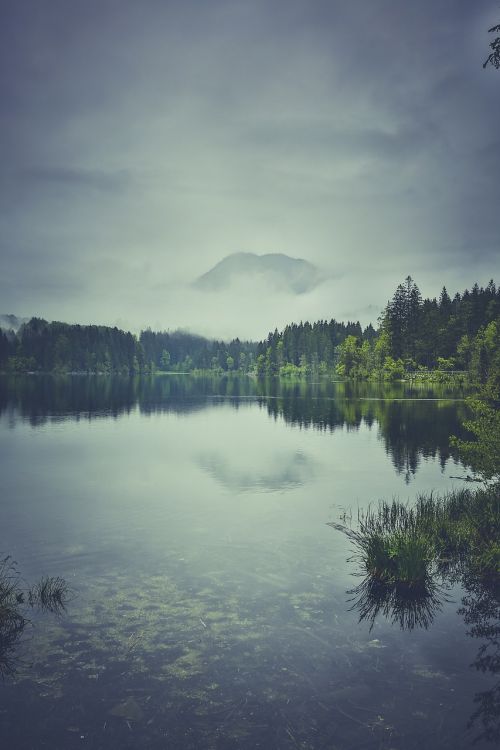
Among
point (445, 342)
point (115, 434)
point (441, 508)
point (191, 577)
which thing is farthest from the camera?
point (445, 342)

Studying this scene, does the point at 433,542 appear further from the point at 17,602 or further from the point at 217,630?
the point at 17,602

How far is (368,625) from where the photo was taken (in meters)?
13.6

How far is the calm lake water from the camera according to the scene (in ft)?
31.9

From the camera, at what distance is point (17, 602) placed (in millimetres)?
14156

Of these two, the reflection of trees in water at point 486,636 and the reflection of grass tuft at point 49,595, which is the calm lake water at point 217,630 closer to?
the reflection of trees in water at point 486,636

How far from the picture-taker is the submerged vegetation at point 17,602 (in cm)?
1200

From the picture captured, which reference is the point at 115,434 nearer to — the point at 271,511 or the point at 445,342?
the point at 271,511

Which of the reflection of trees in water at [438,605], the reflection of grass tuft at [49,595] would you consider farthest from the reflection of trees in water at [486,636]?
the reflection of grass tuft at [49,595]

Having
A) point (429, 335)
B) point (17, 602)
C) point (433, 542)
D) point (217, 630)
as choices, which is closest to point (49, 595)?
point (17, 602)

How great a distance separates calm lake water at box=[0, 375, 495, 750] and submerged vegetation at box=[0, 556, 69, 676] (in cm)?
33

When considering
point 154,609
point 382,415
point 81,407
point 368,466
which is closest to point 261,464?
point 368,466

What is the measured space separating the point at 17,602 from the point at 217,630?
18.7 ft

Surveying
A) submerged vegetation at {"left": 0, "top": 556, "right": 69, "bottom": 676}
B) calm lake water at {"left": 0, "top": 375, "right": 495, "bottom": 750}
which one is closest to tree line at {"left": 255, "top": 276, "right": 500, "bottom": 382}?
calm lake water at {"left": 0, "top": 375, "right": 495, "bottom": 750}

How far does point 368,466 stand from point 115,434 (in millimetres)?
27077
